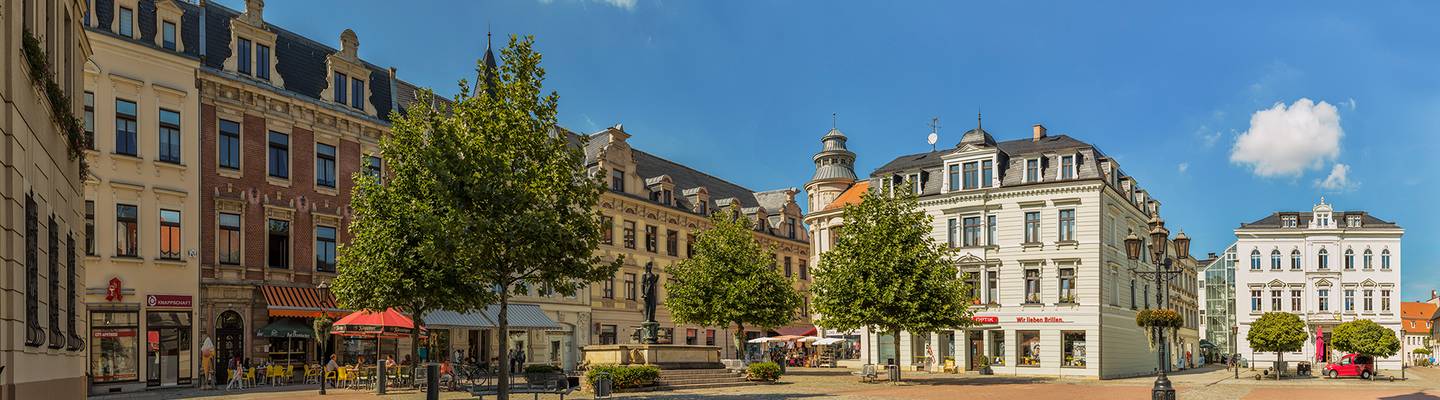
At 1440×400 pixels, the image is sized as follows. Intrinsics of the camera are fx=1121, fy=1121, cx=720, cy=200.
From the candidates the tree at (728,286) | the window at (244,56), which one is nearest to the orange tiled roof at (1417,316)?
the tree at (728,286)

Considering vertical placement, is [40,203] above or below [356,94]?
below

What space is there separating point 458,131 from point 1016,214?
3289 cm

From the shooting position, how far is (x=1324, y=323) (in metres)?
76.8

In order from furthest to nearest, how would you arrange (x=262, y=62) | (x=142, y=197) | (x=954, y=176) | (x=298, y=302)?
1. (x=954, y=176)
2. (x=262, y=62)
3. (x=298, y=302)
4. (x=142, y=197)

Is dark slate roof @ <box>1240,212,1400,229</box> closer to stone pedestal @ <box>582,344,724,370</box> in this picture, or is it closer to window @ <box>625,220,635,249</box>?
window @ <box>625,220,635,249</box>

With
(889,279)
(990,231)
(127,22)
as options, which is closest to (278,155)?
(127,22)

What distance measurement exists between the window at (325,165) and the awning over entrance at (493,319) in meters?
6.46

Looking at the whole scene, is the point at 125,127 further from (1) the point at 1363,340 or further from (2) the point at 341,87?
(1) the point at 1363,340

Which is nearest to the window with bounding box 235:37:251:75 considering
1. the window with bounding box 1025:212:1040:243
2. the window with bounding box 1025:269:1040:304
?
the window with bounding box 1025:212:1040:243

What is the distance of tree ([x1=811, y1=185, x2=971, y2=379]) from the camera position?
131ft

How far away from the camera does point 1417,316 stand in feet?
466

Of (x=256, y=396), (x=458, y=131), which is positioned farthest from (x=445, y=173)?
(x=256, y=396)

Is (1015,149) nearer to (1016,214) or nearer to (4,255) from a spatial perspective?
(1016,214)

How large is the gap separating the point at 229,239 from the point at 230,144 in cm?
309
